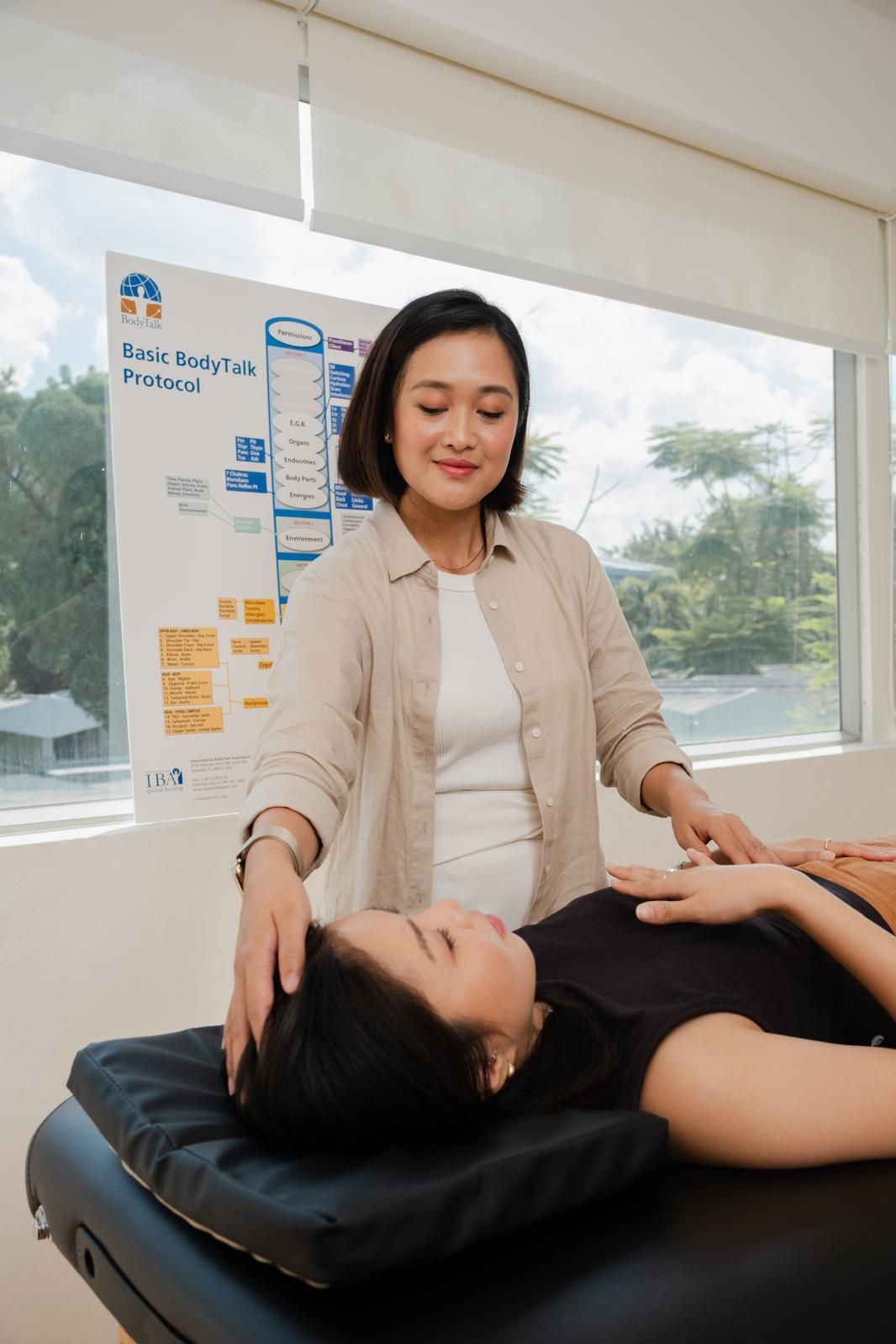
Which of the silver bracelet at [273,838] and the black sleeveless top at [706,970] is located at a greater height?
the silver bracelet at [273,838]

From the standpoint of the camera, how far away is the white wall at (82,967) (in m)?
1.93

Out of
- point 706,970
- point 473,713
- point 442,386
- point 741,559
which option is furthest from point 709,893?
point 741,559

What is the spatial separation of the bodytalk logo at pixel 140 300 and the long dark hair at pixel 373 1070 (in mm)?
1480

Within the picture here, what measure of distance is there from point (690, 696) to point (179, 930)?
1915mm

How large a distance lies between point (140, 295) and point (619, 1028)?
1707 mm

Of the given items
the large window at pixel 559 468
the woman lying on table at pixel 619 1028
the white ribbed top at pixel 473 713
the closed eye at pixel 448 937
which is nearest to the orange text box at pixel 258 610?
the large window at pixel 559 468

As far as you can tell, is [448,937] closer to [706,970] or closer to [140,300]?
[706,970]

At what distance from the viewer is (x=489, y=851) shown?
5.15 feet

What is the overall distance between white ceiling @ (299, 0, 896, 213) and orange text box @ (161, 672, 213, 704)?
4.73ft

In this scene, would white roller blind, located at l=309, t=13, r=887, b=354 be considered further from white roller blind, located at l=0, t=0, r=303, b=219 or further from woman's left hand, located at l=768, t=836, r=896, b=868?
woman's left hand, located at l=768, t=836, r=896, b=868

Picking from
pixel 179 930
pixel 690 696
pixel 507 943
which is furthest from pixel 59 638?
pixel 690 696

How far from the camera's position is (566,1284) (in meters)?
0.79

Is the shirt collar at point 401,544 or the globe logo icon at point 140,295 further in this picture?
the globe logo icon at point 140,295

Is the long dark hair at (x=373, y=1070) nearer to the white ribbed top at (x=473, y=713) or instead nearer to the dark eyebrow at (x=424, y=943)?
the dark eyebrow at (x=424, y=943)
